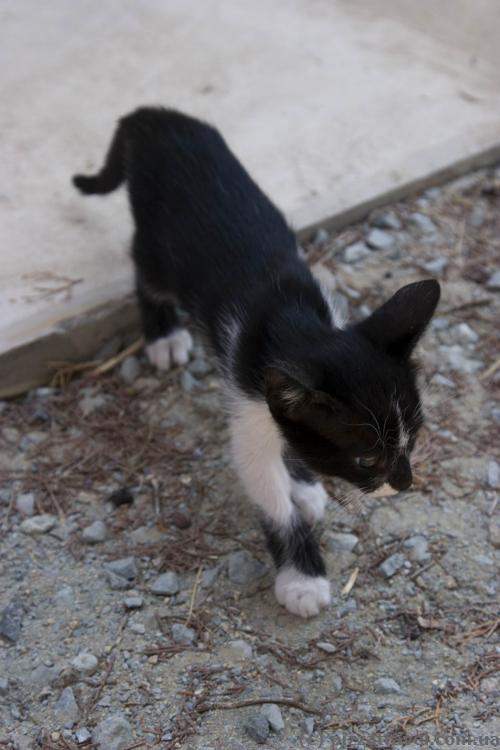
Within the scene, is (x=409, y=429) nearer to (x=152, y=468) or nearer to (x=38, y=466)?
(x=152, y=468)

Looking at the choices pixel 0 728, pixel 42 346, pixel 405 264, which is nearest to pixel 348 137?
pixel 405 264

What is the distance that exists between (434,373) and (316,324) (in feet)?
3.65

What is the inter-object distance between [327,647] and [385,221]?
2.42 metres

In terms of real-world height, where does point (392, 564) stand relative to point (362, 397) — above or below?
below

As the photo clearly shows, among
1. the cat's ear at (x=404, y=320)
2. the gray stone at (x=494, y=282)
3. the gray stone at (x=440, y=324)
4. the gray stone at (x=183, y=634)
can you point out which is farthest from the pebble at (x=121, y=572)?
the gray stone at (x=494, y=282)

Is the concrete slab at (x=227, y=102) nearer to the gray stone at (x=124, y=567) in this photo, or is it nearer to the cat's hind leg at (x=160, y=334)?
the cat's hind leg at (x=160, y=334)

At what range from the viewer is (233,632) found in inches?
116

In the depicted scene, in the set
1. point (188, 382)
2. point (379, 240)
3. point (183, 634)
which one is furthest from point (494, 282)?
point (183, 634)

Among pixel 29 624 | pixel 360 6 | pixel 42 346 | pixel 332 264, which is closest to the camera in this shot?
pixel 29 624

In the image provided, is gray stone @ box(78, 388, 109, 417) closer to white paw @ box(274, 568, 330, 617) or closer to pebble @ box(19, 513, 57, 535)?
pebble @ box(19, 513, 57, 535)

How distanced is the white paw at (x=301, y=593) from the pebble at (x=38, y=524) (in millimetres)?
867

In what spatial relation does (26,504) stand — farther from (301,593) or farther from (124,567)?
(301,593)

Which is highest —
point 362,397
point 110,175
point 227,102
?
point 362,397

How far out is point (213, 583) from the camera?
3109mm
